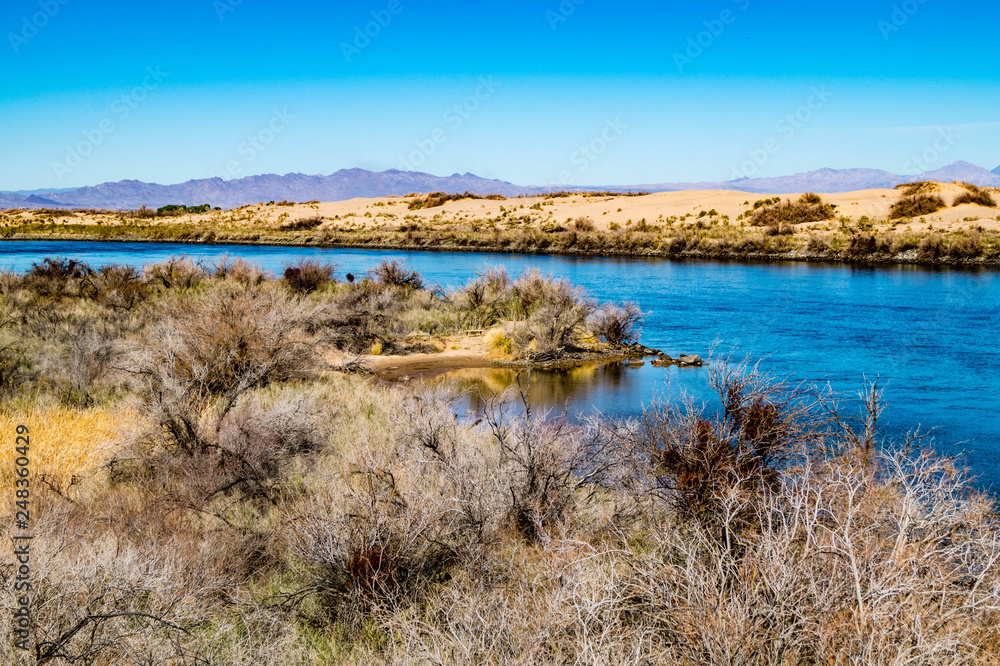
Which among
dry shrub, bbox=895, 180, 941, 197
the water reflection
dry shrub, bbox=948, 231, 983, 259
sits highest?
dry shrub, bbox=895, 180, 941, 197

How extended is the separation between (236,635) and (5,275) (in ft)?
71.5

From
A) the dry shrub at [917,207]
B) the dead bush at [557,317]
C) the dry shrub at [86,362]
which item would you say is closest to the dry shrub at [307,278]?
the dead bush at [557,317]

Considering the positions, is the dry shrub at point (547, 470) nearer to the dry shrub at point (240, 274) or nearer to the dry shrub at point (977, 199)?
the dry shrub at point (240, 274)

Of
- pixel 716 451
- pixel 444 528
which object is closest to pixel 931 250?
pixel 716 451

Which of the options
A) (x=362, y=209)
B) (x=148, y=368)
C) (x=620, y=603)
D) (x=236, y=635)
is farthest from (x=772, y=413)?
(x=362, y=209)

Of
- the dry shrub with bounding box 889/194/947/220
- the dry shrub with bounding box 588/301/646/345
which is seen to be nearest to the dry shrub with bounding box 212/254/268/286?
the dry shrub with bounding box 588/301/646/345

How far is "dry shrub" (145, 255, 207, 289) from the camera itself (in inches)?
929

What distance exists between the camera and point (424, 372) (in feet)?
57.4

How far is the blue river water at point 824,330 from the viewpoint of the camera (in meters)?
13.8

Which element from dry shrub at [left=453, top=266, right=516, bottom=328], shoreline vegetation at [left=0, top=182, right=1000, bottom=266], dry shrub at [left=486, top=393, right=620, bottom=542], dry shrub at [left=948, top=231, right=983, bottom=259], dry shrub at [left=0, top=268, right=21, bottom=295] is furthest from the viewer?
shoreline vegetation at [left=0, top=182, right=1000, bottom=266]

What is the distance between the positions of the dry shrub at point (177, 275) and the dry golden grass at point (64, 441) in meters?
14.2

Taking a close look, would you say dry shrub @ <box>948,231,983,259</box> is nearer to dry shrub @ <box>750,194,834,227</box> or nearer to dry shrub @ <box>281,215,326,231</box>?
dry shrub @ <box>750,194,834,227</box>

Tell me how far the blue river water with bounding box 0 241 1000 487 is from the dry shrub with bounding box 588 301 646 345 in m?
0.75

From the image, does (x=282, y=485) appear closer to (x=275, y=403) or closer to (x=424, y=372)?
(x=275, y=403)
